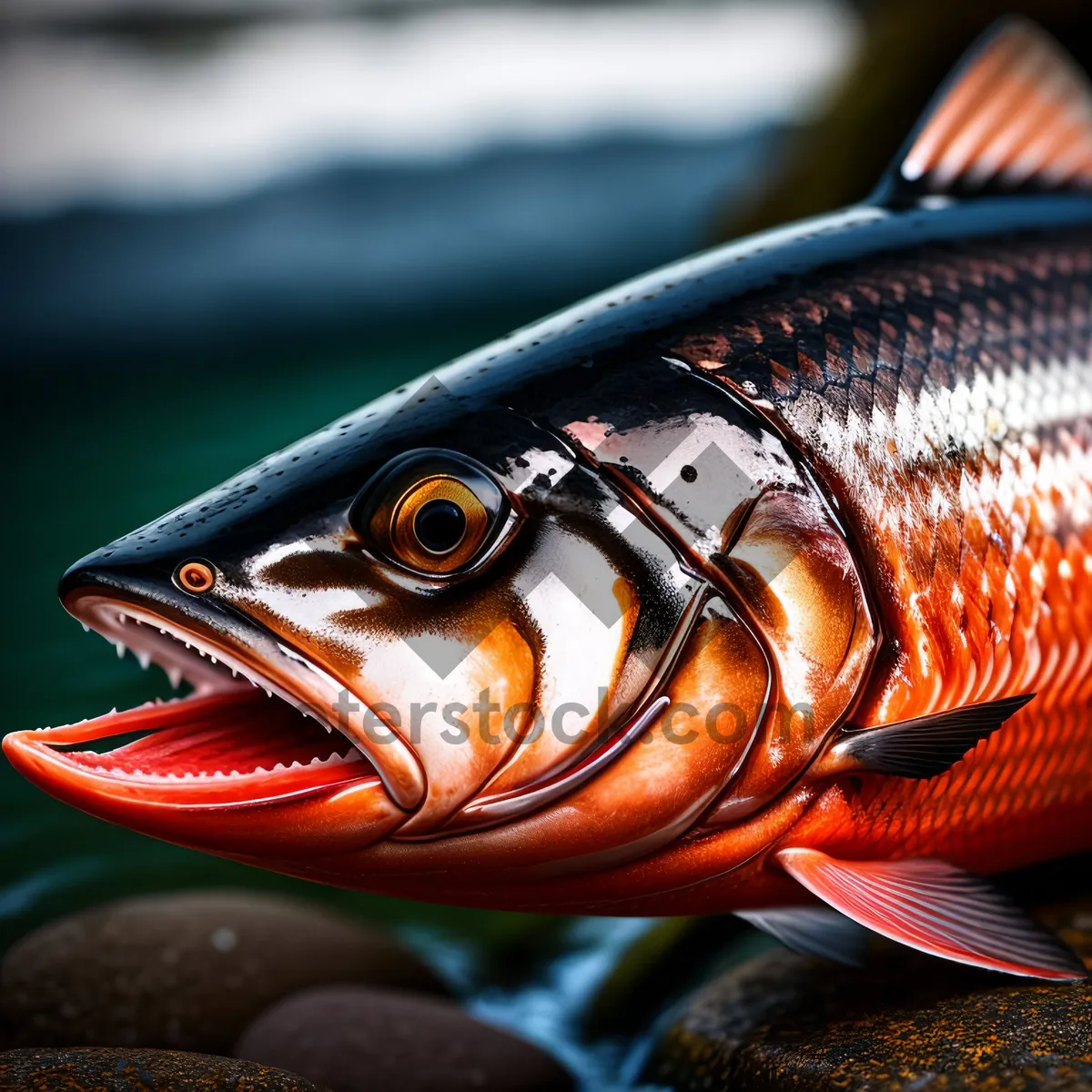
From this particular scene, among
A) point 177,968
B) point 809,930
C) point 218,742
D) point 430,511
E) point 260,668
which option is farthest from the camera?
point 177,968

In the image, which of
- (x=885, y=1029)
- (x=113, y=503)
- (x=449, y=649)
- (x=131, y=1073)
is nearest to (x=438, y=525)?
(x=449, y=649)

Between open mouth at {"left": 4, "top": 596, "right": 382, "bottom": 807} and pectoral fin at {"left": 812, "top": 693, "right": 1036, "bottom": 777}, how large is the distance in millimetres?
840

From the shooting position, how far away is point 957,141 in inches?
115

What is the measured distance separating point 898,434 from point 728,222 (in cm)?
622

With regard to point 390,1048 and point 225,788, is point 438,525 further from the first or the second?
point 390,1048

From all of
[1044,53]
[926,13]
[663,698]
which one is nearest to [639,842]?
[663,698]

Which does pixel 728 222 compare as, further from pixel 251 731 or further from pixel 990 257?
pixel 251 731

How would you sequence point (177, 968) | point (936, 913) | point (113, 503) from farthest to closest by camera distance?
point (113, 503)
point (177, 968)
point (936, 913)

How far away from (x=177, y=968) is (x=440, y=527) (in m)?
2.06

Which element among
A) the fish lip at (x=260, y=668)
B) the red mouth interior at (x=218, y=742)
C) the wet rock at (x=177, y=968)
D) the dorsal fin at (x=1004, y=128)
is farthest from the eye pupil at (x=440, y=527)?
the wet rock at (x=177, y=968)

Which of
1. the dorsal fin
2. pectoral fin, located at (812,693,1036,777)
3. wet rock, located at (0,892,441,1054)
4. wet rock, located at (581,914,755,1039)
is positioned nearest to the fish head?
pectoral fin, located at (812,693,1036,777)

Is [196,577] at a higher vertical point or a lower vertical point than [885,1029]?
higher

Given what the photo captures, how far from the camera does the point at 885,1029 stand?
221 cm

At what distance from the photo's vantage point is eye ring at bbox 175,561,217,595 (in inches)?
71.6
